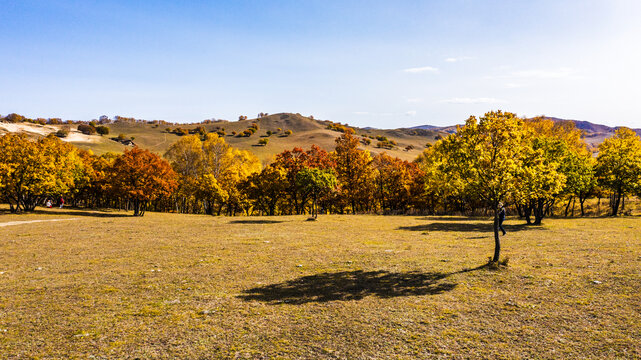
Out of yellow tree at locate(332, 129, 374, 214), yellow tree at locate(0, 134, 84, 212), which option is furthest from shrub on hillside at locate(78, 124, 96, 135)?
yellow tree at locate(332, 129, 374, 214)

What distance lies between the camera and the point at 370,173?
67875 mm

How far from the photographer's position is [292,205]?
257 feet

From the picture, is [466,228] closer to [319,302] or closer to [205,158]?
[319,302]

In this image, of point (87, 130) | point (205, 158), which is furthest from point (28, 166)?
point (87, 130)

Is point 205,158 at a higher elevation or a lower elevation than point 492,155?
higher

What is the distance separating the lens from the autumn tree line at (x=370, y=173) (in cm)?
1609

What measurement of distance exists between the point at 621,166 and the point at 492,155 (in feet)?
161

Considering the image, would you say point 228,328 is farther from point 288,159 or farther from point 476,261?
point 288,159

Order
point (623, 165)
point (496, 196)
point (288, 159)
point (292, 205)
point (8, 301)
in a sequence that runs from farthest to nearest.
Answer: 1. point (292, 205)
2. point (288, 159)
3. point (623, 165)
4. point (496, 196)
5. point (8, 301)

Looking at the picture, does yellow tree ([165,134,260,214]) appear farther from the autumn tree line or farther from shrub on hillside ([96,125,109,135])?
shrub on hillside ([96,125,109,135])

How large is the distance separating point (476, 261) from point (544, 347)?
31.6ft

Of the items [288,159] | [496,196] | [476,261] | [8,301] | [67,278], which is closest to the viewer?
[8,301]

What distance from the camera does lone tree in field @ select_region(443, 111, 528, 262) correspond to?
1572cm

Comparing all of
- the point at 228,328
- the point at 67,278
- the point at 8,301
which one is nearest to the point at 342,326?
the point at 228,328
